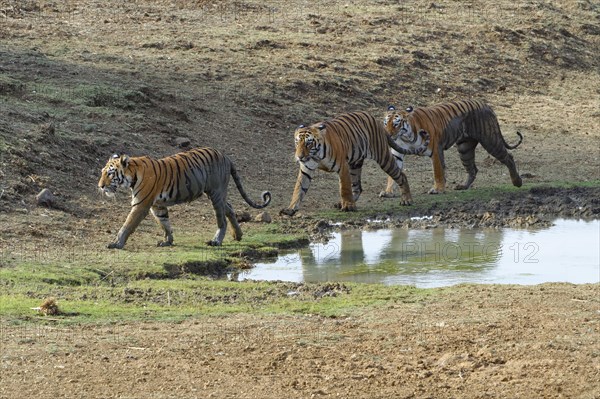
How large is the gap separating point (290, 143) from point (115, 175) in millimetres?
6620

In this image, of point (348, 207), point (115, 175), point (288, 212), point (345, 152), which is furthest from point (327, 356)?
point (345, 152)

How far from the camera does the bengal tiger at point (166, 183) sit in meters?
12.8

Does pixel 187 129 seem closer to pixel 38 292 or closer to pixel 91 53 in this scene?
pixel 91 53

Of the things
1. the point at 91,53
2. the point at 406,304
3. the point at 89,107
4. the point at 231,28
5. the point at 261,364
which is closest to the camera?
the point at 261,364

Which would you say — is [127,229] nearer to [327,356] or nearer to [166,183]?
[166,183]

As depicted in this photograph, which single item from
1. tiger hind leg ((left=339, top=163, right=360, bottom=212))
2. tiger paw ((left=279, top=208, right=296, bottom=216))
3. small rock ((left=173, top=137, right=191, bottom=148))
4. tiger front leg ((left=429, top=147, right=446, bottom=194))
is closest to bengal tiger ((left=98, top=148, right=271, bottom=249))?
tiger paw ((left=279, top=208, right=296, bottom=216))

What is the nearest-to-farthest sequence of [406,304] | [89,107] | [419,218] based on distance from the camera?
[406,304] < [419,218] < [89,107]

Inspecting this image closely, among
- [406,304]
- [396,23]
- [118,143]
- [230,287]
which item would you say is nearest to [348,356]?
[406,304]

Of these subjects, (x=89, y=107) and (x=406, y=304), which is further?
(x=89, y=107)

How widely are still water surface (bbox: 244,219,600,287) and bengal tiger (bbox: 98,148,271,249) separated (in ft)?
3.24

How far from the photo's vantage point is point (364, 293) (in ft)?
35.4

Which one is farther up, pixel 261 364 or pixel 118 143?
pixel 118 143

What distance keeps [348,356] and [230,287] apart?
2.60 meters

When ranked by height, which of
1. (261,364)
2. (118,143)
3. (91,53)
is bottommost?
(261,364)
